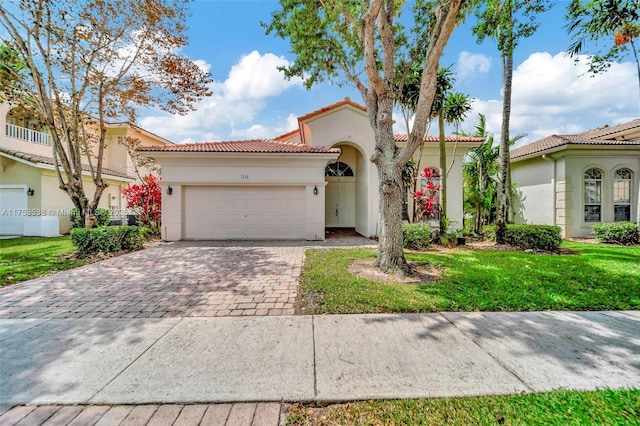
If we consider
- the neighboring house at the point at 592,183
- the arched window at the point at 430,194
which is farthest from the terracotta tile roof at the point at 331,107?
the neighboring house at the point at 592,183

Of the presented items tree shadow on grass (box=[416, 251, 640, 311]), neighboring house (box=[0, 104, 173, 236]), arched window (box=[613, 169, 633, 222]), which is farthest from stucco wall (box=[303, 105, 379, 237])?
arched window (box=[613, 169, 633, 222])

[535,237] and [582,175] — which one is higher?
[582,175]

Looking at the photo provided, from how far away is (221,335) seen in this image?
12.0 feet

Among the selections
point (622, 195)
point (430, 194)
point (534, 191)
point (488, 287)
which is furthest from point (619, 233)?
point (488, 287)

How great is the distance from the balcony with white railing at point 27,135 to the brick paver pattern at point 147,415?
777 inches

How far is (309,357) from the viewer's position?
3137 mm

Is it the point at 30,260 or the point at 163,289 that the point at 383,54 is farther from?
the point at 30,260

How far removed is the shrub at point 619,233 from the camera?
11.5 metres

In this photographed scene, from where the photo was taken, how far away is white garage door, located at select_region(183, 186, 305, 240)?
40.0ft

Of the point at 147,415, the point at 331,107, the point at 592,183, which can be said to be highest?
the point at 331,107

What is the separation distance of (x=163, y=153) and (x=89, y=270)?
236 inches

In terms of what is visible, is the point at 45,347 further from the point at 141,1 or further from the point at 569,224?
the point at 569,224

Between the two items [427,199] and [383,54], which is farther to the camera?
[427,199]

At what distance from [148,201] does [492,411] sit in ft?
47.8
